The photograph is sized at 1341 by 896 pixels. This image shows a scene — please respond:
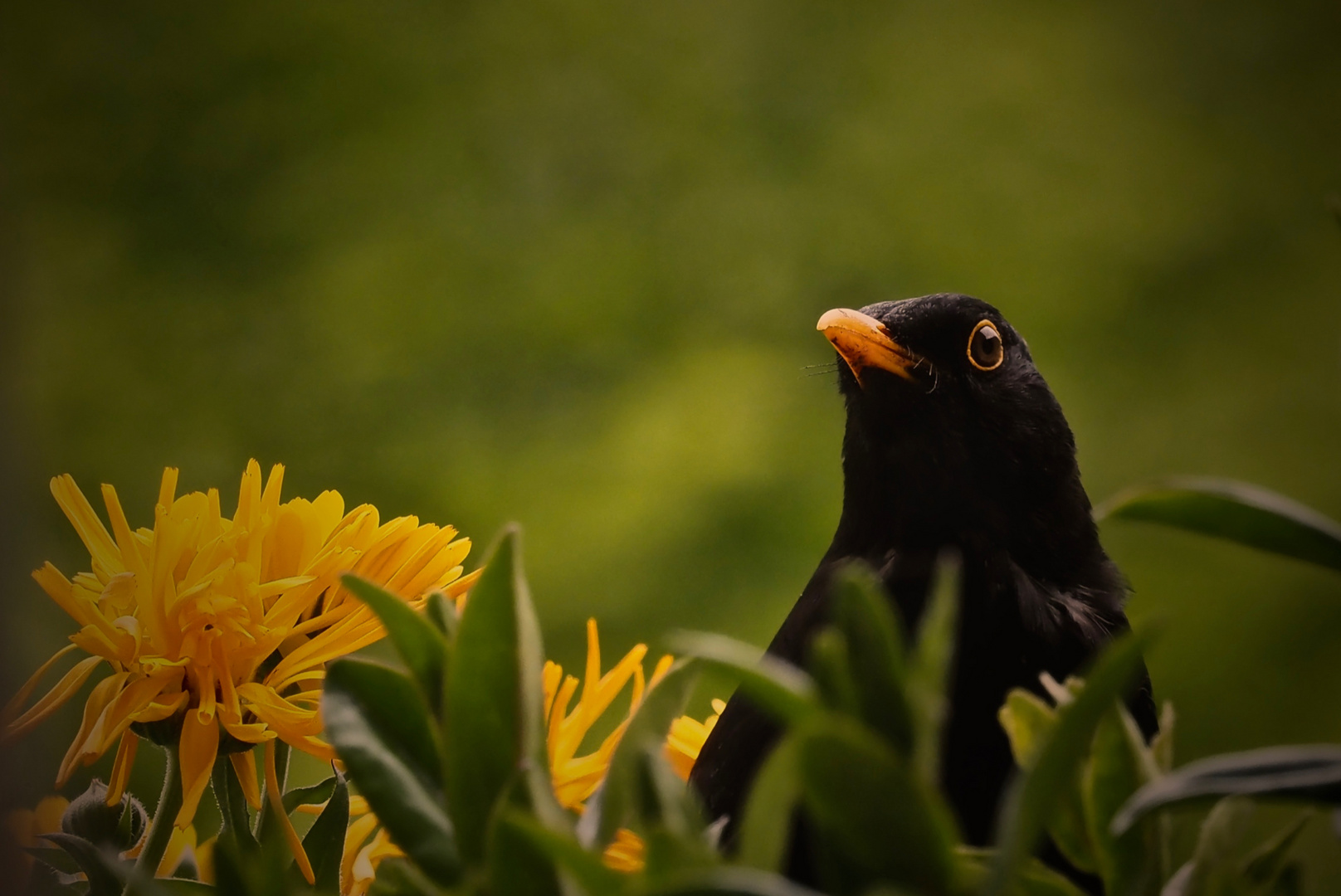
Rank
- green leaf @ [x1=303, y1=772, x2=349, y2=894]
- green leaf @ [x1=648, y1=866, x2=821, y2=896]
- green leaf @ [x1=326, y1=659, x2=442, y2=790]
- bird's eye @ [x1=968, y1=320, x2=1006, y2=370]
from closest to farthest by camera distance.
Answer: green leaf @ [x1=648, y1=866, x2=821, y2=896] < green leaf @ [x1=326, y1=659, x2=442, y2=790] < green leaf @ [x1=303, y1=772, x2=349, y2=894] < bird's eye @ [x1=968, y1=320, x2=1006, y2=370]

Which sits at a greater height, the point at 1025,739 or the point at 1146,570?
the point at 1025,739

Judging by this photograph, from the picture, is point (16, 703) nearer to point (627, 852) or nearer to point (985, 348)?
point (627, 852)

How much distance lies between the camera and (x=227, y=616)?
1.56 ft

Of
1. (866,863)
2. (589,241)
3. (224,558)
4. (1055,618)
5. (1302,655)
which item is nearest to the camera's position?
(866,863)

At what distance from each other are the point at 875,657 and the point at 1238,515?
0.14 meters

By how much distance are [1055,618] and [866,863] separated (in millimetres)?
713

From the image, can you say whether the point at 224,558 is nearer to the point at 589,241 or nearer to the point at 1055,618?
the point at 1055,618

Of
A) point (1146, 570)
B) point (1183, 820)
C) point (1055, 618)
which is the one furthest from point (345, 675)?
point (1146, 570)

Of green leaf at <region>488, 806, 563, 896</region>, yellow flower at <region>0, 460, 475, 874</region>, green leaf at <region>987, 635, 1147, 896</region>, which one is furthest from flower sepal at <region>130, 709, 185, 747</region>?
green leaf at <region>987, 635, 1147, 896</region>

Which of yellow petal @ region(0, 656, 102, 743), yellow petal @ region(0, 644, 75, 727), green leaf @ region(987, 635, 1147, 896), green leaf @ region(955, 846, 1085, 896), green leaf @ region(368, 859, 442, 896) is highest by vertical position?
green leaf @ region(987, 635, 1147, 896)

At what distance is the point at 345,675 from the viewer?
0.35 meters

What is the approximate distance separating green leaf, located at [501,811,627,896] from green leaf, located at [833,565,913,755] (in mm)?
75

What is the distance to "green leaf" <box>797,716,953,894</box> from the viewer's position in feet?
0.81

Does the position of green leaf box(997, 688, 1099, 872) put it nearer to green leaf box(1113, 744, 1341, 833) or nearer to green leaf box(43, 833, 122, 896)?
green leaf box(1113, 744, 1341, 833)
